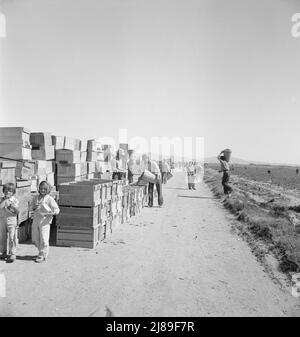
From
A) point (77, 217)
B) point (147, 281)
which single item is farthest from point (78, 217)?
point (147, 281)

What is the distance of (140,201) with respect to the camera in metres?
15.0

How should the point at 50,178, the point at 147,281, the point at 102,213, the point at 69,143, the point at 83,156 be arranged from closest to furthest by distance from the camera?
the point at 147,281
the point at 102,213
the point at 50,178
the point at 69,143
the point at 83,156

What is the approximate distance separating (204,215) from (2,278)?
964 centimetres

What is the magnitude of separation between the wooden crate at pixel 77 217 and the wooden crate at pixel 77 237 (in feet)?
0.33

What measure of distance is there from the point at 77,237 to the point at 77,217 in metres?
0.49

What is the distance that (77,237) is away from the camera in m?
8.73

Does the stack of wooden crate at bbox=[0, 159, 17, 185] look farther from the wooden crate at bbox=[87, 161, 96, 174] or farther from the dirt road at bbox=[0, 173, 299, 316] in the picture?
the wooden crate at bbox=[87, 161, 96, 174]

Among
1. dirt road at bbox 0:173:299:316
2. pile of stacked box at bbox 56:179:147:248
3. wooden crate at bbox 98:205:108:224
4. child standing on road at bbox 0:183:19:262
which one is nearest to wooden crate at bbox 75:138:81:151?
wooden crate at bbox 98:205:108:224

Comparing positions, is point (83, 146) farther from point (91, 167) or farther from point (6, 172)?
point (6, 172)

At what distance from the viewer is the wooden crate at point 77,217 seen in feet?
28.5

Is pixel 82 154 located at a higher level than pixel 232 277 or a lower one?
higher
